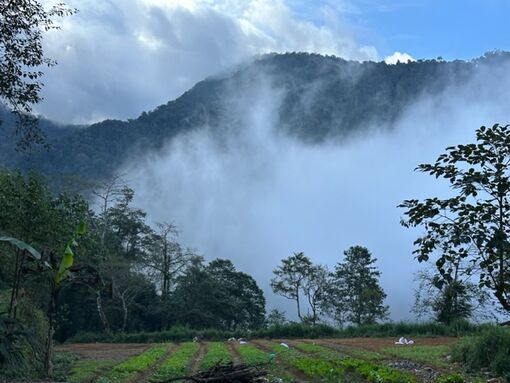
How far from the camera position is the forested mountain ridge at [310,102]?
308 feet

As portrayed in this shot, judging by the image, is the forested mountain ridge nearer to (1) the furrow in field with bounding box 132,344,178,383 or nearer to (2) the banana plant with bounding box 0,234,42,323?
(1) the furrow in field with bounding box 132,344,178,383

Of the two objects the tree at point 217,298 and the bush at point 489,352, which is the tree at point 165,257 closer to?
the tree at point 217,298

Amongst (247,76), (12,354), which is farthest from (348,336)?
(247,76)

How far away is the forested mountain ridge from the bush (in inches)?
3034

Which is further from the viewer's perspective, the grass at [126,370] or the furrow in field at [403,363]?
the grass at [126,370]

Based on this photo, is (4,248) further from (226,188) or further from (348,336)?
(226,188)

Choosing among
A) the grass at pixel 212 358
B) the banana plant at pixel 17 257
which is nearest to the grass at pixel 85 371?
the banana plant at pixel 17 257

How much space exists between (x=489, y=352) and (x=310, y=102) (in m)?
107

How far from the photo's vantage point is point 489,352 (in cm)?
1493

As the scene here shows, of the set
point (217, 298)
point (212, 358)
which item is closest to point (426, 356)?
point (212, 358)

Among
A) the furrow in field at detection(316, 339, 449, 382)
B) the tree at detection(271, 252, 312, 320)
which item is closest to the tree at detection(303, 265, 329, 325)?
the tree at detection(271, 252, 312, 320)

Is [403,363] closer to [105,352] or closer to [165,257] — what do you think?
[105,352]

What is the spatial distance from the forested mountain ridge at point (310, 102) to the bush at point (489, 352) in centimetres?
7706

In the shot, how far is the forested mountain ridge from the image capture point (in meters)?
93.9
